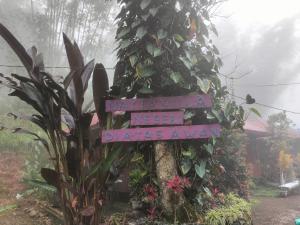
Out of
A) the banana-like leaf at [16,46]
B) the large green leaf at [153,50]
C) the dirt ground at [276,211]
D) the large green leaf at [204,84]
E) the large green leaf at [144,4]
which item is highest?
the large green leaf at [144,4]

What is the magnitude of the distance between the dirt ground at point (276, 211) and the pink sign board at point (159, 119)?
547 cm

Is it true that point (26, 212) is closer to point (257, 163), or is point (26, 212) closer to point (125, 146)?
point (125, 146)

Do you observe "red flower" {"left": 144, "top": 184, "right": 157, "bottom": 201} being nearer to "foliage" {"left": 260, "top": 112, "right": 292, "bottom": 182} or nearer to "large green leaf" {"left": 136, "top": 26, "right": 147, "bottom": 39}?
"large green leaf" {"left": 136, "top": 26, "right": 147, "bottom": 39}

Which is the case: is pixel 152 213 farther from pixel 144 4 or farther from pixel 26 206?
pixel 26 206

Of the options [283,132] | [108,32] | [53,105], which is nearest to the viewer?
[53,105]

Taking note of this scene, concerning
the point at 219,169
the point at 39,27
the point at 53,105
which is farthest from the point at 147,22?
the point at 39,27

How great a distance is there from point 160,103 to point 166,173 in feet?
2.54

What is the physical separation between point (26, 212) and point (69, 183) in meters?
3.91

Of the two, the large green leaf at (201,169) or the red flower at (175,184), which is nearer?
the red flower at (175,184)

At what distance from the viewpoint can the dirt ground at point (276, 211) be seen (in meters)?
8.34

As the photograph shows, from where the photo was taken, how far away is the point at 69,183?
3.46 m

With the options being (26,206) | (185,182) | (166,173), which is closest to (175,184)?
(185,182)

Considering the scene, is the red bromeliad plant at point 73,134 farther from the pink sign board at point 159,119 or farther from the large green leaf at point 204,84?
the large green leaf at point 204,84

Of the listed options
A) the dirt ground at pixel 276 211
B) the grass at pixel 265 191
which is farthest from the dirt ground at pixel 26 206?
the grass at pixel 265 191
